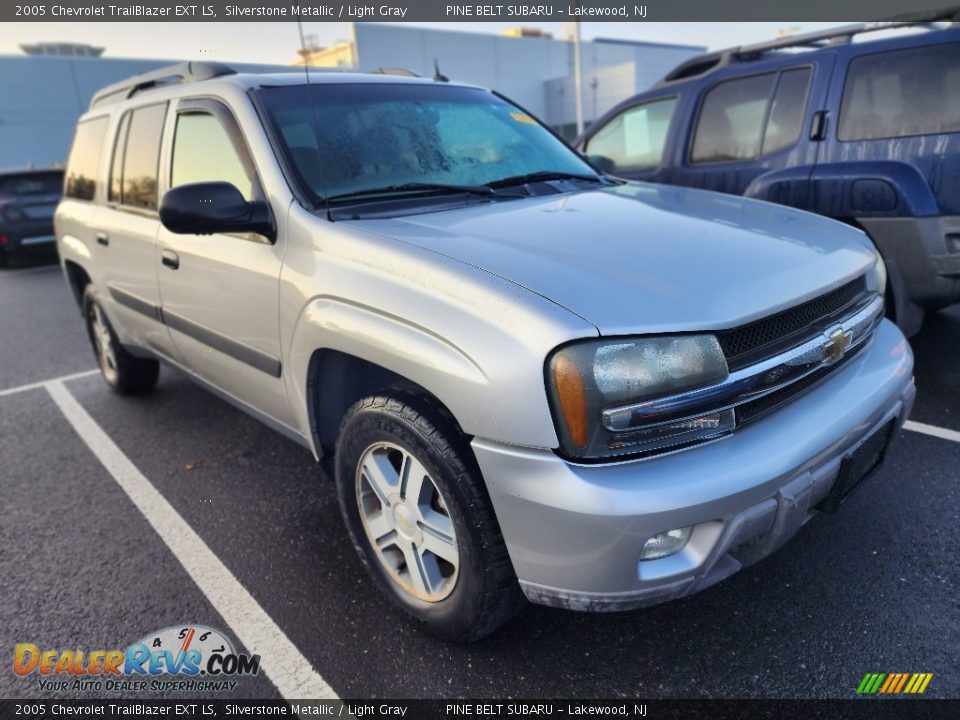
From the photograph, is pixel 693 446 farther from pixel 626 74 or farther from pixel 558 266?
pixel 626 74

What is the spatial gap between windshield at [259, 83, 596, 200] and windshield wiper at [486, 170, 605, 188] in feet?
0.08

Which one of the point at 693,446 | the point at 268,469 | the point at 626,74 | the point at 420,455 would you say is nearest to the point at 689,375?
the point at 693,446

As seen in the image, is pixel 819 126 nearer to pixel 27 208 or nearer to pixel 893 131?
pixel 893 131

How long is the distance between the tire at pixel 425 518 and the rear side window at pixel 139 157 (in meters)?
1.95

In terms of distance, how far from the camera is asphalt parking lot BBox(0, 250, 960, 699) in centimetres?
202

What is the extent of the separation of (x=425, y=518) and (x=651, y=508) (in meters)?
0.75

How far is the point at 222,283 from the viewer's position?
2.72m

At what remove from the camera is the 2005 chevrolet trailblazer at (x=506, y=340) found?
167 cm

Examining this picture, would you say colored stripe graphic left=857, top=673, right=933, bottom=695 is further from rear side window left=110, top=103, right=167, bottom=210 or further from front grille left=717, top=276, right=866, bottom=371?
rear side window left=110, top=103, right=167, bottom=210

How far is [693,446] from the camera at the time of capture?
172cm

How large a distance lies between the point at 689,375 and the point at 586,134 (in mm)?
4548

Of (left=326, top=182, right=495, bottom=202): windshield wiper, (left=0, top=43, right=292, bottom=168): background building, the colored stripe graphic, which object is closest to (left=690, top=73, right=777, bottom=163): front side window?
(left=326, top=182, right=495, bottom=202): windshield wiper

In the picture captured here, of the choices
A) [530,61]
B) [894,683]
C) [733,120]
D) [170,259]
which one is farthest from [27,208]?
[530,61]

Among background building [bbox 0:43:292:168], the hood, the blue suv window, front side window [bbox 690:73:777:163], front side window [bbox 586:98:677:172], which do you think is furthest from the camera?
background building [bbox 0:43:292:168]
